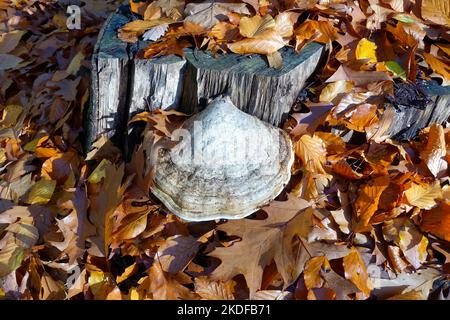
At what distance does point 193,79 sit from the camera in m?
2.73

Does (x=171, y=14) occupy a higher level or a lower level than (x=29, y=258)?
higher

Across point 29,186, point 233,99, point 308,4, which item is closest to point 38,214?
point 29,186

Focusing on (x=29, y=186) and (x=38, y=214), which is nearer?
(x=38, y=214)

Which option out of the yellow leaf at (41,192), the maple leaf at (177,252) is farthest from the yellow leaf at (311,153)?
the yellow leaf at (41,192)

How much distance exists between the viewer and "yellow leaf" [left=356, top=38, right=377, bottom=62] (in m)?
2.99

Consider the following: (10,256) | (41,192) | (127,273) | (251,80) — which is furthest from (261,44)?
(10,256)

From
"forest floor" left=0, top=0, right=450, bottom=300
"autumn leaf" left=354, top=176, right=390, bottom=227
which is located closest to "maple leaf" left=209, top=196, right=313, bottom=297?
"forest floor" left=0, top=0, right=450, bottom=300

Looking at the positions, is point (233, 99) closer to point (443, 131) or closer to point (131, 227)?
point (131, 227)

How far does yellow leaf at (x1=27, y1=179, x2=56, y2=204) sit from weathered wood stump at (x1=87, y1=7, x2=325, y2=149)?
628mm

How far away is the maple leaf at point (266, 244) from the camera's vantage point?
2385 mm

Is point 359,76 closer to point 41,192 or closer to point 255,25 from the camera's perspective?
point 255,25

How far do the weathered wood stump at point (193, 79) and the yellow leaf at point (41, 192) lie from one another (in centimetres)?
63
